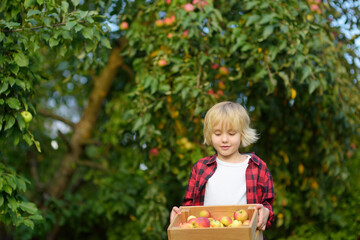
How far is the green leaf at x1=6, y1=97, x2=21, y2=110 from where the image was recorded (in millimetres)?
2203

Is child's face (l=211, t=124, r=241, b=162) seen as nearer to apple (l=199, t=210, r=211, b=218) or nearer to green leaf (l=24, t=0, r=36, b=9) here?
apple (l=199, t=210, r=211, b=218)

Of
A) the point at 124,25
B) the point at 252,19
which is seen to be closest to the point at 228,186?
the point at 252,19

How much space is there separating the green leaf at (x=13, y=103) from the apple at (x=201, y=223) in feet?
3.51

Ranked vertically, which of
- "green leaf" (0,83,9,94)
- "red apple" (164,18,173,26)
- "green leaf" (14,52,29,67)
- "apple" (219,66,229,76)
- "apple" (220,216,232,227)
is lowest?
"apple" (220,216,232,227)

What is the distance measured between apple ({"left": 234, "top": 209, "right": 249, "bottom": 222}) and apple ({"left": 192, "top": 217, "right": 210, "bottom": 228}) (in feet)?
0.36

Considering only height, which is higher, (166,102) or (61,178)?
(166,102)

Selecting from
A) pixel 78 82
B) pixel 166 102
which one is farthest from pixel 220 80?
pixel 78 82

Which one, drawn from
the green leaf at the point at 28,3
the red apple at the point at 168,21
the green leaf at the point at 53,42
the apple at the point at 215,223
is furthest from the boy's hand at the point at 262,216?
the red apple at the point at 168,21

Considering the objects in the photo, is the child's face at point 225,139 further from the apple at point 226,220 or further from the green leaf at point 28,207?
the green leaf at point 28,207

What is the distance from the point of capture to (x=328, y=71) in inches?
114

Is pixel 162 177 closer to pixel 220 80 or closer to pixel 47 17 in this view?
pixel 220 80

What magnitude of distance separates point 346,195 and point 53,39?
9.70 ft

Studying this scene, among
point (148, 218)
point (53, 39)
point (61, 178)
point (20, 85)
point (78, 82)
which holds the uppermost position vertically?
point (78, 82)

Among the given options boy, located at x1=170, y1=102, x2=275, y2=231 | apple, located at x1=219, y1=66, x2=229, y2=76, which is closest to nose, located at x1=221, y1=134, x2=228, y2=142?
boy, located at x1=170, y1=102, x2=275, y2=231
